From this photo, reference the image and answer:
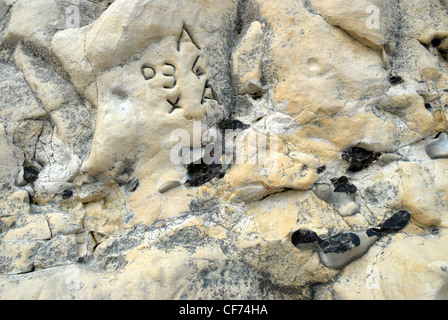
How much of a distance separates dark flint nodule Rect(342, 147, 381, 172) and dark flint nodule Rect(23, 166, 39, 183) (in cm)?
161

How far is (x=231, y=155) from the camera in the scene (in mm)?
1949

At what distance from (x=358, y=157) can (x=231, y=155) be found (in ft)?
2.06

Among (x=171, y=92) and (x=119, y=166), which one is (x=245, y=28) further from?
(x=119, y=166)

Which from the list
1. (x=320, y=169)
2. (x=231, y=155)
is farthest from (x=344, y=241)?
(x=231, y=155)

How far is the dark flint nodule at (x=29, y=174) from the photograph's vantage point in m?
2.00

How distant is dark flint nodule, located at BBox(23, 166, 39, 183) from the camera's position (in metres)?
2.00

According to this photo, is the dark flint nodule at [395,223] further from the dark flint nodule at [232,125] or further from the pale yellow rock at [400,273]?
the dark flint nodule at [232,125]

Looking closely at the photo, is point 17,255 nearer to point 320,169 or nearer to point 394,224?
point 320,169

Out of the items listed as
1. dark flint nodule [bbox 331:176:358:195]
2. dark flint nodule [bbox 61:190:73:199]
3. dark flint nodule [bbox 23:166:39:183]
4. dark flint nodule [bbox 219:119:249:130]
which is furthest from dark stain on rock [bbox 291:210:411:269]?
dark flint nodule [bbox 23:166:39:183]

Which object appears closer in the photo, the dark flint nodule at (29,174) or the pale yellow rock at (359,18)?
the pale yellow rock at (359,18)

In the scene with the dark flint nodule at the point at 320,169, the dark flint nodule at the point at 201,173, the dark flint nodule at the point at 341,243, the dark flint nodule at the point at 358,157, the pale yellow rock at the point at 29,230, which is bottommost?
the pale yellow rock at the point at 29,230

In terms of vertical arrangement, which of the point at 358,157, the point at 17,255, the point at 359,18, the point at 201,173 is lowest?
the point at 17,255

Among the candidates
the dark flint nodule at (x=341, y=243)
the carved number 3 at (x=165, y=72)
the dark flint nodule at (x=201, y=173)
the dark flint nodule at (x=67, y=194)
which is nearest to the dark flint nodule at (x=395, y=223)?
the dark flint nodule at (x=341, y=243)

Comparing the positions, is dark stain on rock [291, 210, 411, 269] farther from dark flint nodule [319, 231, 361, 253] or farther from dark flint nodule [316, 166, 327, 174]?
dark flint nodule [316, 166, 327, 174]
